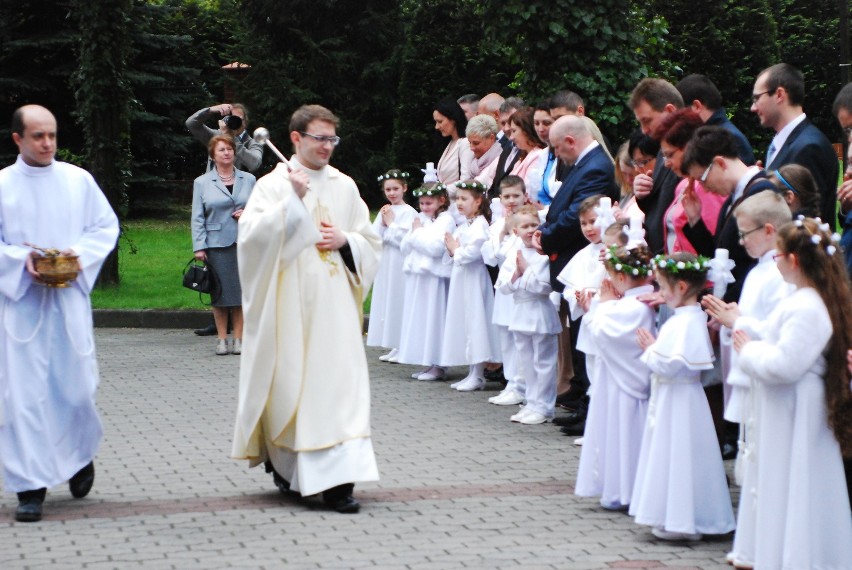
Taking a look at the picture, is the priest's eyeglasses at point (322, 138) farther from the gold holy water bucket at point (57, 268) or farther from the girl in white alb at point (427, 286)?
the girl in white alb at point (427, 286)

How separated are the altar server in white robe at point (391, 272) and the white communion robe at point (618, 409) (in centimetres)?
554

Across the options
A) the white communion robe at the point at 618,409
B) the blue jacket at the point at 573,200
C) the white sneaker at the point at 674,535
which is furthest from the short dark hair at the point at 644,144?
the white sneaker at the point at 674,535

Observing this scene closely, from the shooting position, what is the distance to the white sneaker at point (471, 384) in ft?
38.7

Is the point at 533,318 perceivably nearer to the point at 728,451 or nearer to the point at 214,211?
the point at 728,451

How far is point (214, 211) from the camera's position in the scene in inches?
542

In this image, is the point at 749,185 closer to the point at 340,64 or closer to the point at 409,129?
the point at 409,129

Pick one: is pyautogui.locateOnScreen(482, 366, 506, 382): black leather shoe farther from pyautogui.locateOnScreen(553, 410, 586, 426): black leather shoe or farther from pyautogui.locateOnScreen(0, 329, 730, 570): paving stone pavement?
pyautogui.locateOnScreen(553, 410, 586, 426): black leather shoe

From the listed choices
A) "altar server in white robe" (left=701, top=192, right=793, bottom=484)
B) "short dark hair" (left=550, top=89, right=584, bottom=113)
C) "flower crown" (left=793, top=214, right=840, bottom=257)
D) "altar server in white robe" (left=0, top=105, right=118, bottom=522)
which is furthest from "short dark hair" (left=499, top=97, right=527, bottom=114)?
"flower crown" (left=793, top=214, right=840, bottom=257)

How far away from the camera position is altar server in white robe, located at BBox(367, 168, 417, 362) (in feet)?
42.6

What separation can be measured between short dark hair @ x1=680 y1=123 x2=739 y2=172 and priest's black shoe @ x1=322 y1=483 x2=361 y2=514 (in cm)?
252

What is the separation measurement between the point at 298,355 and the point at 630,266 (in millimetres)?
1849

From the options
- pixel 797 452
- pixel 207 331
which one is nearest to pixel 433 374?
pixel 207 331

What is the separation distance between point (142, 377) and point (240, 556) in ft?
20.1

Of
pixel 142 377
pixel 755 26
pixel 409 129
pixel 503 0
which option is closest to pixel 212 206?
pixel 142 377
